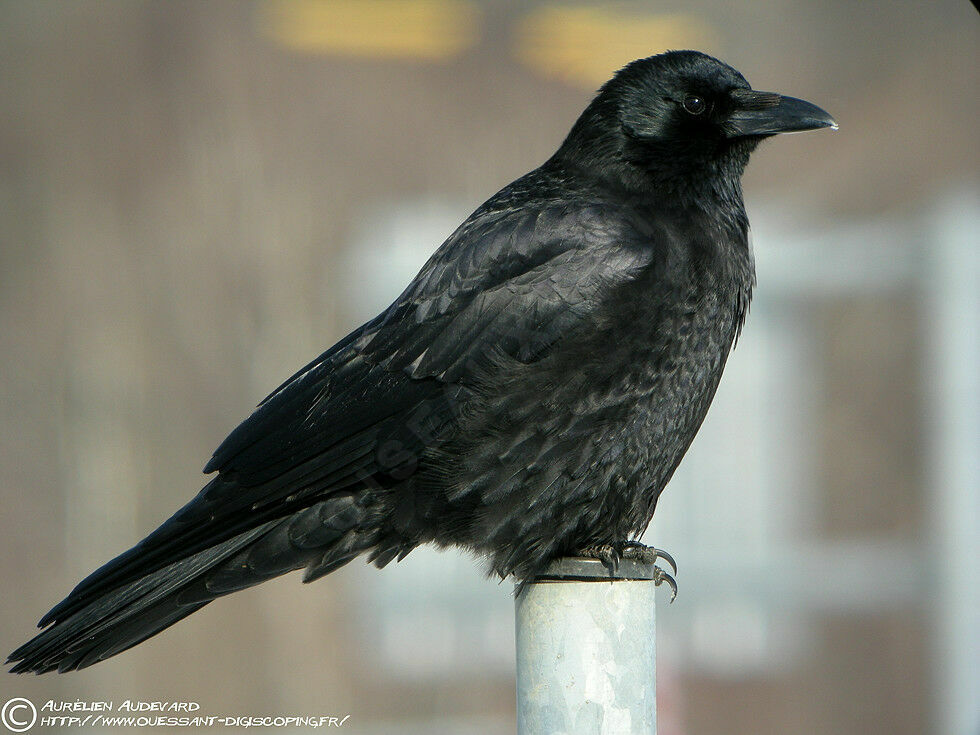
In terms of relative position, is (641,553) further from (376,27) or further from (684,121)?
(376,27)

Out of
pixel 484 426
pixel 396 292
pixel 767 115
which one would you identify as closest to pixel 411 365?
pixel 484 426

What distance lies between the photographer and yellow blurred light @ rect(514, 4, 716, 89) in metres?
5.92

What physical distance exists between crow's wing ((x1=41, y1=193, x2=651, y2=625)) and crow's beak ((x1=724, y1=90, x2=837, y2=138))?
1.31 feet

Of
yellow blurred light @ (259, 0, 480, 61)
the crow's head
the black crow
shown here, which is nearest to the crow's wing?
the black crow

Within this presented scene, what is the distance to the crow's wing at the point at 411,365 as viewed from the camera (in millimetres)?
2236

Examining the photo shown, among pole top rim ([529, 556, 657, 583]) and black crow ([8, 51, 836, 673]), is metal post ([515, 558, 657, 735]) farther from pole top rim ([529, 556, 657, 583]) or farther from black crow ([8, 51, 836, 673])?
black crow ([8, 51, 836, 673])

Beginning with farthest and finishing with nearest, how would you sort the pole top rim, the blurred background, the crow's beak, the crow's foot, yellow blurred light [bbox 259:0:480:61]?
Answer: yellow blurred light [bbox 259:0:480:61], the blurred background, the crow's beak, the crow's foot, the pole top rim

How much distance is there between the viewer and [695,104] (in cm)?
259

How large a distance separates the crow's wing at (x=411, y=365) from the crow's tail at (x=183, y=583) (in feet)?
0.10

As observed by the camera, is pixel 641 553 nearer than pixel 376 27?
Yes

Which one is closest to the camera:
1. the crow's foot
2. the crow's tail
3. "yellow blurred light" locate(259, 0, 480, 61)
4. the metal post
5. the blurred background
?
the metal post

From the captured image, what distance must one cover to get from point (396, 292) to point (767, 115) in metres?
3.23

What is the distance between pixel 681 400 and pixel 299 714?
3.72 m

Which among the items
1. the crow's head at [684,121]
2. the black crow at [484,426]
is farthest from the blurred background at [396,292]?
the black crow at [484,426]
